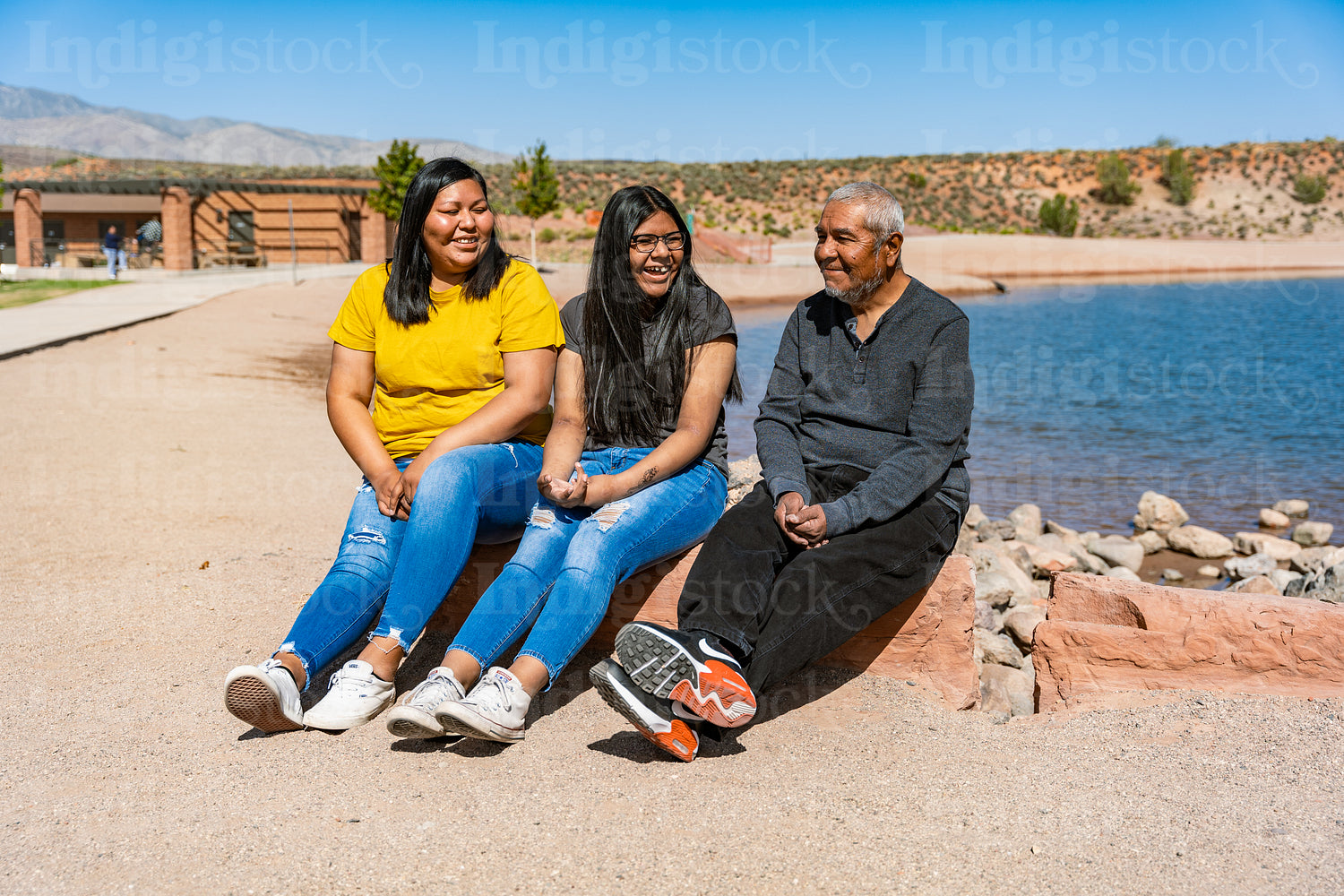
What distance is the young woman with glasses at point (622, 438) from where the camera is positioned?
9.49 ft

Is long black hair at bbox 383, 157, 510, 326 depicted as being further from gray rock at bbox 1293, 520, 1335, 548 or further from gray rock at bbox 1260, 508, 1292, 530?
gray rock at bbox 1260, 508, 1292, 530

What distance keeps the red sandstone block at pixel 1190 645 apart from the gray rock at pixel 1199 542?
4.48 meters

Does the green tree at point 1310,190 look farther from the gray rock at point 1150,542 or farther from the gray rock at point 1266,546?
the gray rock at point 1150,542

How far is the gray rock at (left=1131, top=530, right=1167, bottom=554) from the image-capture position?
7426 millimetres

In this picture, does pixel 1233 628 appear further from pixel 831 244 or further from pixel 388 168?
pixel 388 168

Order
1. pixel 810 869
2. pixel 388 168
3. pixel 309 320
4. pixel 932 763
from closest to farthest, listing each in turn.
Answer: pixel 810 869 < pixel 932 763 < pixel 309 320 < pixel 388 168

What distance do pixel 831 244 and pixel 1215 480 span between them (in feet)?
26.1

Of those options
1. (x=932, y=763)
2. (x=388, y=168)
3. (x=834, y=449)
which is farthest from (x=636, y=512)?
(x=388, y=168)

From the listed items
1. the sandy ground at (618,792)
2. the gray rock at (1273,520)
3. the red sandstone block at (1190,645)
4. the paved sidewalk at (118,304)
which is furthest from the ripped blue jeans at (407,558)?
the paved sidewalk at (118,304)

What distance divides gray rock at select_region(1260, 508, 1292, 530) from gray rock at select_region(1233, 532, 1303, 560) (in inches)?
20.5

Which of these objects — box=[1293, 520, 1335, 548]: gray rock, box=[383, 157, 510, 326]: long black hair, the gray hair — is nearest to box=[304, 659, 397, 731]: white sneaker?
box=[383, 157, 510, 326]: long black hair

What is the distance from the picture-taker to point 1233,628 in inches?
120

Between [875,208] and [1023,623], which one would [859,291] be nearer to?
[875,208]

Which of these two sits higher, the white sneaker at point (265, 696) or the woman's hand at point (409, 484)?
the woman's hand at point (409, 484)
